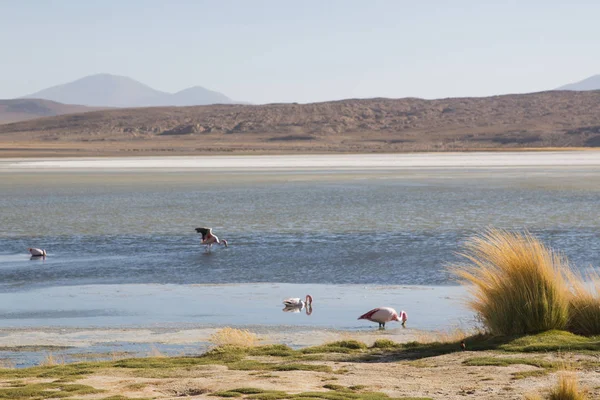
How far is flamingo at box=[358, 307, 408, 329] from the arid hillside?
235ft

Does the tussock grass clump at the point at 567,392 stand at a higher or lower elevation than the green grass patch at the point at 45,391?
higher

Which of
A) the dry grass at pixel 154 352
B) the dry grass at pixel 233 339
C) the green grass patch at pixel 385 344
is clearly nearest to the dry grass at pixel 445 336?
the green grass patch at pixel 385 344

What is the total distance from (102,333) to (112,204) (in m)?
16.8

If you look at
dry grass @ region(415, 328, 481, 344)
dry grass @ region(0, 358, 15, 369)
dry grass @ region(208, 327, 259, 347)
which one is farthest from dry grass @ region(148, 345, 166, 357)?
dry grass @ region(415, 328, 481, 344)

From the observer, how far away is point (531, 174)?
129 ft

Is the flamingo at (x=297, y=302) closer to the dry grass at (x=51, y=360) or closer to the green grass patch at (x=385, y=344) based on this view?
the green grass patch at (x=385, y=344)

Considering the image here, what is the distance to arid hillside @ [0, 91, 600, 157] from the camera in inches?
3575

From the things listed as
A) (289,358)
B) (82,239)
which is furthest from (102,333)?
(82,239)

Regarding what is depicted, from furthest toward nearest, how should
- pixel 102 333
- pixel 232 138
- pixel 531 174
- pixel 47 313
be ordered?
pixel 232 138
pixel 531 174
pixel 47 313
pixel 102 333

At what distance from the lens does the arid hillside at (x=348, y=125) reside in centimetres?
9081

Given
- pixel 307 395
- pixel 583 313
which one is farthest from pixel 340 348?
pixel 583 313

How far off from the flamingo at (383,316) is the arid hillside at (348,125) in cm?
7173

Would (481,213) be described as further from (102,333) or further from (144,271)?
(102,333)

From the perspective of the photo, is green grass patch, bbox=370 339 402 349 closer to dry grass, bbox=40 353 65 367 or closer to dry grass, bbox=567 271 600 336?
dry grass, bbox=567 271 600 336
